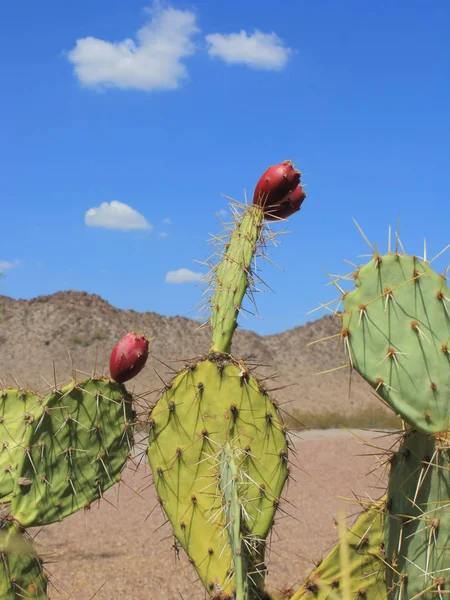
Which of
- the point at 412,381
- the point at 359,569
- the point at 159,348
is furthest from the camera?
the point at 159,348

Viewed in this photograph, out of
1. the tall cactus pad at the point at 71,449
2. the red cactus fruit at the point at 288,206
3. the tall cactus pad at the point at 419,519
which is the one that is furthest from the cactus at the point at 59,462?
the tall cactus pad at the point at 419,519

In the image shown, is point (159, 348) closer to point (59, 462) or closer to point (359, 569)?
Result: point (59, 462)

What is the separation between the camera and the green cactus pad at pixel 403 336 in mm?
1849

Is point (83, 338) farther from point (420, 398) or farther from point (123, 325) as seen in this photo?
point (420, 398)

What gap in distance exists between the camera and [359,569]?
2.46 meters

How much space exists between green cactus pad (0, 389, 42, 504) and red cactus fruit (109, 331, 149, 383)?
1.97 feet

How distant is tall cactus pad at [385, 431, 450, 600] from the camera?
184 cm

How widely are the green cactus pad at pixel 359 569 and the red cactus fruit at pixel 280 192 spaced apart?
3.68 feet

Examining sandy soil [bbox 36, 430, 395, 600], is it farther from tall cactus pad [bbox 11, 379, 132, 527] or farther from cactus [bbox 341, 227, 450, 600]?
cactus [bbox 341, 227, 450, 600]

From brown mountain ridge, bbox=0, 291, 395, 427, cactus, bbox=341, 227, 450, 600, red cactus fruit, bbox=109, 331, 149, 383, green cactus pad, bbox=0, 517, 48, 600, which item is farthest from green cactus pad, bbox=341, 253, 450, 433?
brown mountain ridge, bbox=0, 291, 395, 427

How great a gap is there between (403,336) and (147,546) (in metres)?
5.42

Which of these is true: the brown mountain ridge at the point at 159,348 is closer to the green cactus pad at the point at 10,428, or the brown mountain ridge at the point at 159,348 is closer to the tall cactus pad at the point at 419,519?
the green cactus pad at the point at 10,428

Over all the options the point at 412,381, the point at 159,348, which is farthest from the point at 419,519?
the point at 159,348

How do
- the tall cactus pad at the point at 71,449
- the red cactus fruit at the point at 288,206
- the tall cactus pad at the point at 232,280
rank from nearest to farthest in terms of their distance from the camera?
1. the tall cactus pad at the point at 232,280
2. the red cactus fruit at the point at 288,206
3. the tall cactus pad at the point at 71,449
